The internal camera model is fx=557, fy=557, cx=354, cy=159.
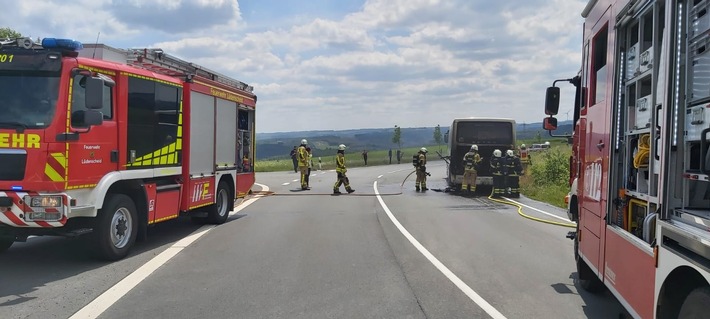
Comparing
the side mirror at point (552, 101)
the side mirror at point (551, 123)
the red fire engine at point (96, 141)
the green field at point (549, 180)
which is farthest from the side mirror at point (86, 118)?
the green field at point (549, 180)

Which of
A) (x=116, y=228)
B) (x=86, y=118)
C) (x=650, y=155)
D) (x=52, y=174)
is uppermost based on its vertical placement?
(x=86, y=118)

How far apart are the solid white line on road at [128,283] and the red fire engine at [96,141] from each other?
0.53m

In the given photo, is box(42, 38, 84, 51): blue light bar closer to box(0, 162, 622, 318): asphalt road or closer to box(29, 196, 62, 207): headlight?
box(29, 196, 62, 207): headlight

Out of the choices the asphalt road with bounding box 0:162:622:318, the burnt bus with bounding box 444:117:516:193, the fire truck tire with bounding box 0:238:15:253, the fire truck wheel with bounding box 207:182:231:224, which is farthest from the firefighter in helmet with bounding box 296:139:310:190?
the fire truck tire with bounding box 0:238:15:253

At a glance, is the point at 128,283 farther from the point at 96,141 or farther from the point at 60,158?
the point at 96,141

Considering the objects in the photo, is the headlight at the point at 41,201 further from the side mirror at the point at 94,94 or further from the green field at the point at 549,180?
the green field at the point at 549,180

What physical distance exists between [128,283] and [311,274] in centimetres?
218

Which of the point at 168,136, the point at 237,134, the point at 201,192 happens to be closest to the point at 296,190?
the point at 237,134

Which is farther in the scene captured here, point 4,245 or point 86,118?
point 4,245

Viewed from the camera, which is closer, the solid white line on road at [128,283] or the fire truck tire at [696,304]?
the fire truck tire at [696,304]

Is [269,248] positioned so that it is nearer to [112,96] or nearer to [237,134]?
[112,96]

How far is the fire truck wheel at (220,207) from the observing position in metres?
11.5

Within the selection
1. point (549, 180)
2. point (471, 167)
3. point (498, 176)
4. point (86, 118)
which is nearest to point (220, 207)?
point (86, 118)

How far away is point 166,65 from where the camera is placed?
9922 mm
